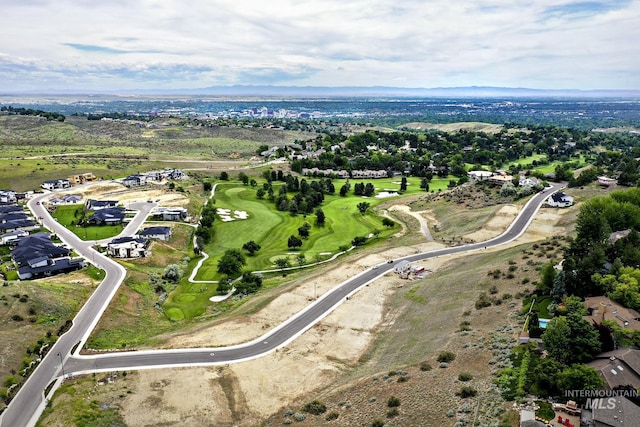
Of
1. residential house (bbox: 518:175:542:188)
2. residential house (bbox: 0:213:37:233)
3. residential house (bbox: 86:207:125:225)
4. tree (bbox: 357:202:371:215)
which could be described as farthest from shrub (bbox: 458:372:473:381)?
residential house (bbox: 0:213:37:233)

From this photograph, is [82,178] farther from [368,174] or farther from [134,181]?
[368,174]

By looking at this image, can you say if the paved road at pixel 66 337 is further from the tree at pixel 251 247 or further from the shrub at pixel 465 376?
the shrub at pixel 465 376

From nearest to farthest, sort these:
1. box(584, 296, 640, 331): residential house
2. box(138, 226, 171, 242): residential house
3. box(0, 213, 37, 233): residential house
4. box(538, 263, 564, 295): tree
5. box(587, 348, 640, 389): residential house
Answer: box(587, 348, 640, 389): residential house
box(584, 296, 640, 331): residential house
box(538, 263, 564, 295): tree
box(138, 226, 171, 242): residential house
box(0, 213, 37, 233): residential house

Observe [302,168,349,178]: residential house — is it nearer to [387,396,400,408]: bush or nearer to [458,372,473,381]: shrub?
[458,372,473,381]: shrub

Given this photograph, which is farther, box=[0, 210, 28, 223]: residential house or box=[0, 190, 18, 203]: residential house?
box=[0, 190, 18, 203]: residential house

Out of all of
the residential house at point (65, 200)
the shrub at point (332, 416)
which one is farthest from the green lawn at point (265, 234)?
the residential house at point (65, 200)

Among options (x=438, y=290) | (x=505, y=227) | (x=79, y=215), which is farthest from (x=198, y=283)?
(x=505, y=227)
